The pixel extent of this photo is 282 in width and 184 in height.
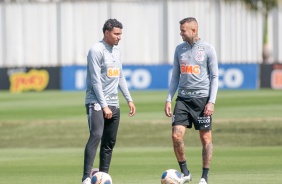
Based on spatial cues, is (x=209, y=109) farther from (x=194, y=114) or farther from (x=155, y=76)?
(x=155, y=76)

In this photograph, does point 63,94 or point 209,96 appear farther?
point 63,94

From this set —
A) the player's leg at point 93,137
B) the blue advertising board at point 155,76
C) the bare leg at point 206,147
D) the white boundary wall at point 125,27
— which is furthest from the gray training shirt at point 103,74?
the white boundary wall at point 125,27

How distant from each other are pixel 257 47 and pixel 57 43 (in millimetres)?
11831

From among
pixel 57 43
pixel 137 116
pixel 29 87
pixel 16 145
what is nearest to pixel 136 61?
pixel 57 43

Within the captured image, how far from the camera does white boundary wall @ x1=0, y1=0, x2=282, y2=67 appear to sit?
188ft

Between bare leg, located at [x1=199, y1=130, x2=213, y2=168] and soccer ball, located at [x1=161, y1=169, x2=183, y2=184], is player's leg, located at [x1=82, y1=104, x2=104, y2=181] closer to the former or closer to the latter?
soccer ball, located at [x1=161, y1=169, x2=183, y2=184]

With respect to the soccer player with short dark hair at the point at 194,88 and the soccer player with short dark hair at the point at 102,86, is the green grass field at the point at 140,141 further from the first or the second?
the soccer player with short dark hair at the point at 102,86

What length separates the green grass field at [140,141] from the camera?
15078 mm

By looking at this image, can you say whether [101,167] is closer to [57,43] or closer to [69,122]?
[69,122]

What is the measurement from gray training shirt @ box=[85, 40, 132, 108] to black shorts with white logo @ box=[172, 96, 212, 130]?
0.86 m

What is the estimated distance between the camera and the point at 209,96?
43.9 feet

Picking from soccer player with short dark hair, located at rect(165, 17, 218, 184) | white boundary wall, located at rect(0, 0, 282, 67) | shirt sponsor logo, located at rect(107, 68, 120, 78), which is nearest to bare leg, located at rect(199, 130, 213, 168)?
soccer player with short dark hair, located at rect(165, 17, 218, 184)

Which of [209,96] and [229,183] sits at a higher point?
[209,96]

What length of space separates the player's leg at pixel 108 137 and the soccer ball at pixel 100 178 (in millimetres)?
812
